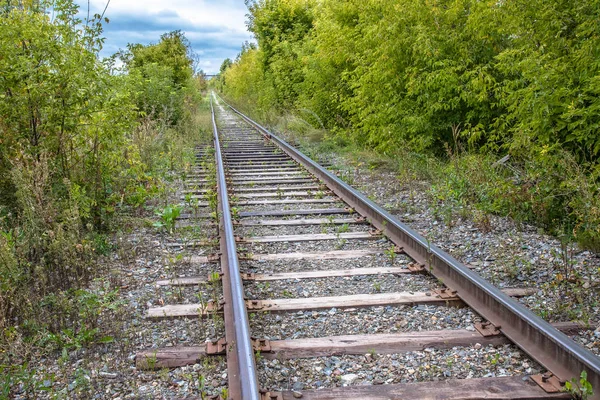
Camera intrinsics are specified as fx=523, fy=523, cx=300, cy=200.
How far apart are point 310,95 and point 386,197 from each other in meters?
9.37

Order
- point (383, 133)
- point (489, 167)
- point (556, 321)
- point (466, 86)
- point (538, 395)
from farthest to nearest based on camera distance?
point (383, 133) → point (466, 86) → point (489, 167) → point (556, 321) → point (538, 395)

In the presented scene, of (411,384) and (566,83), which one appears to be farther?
(566,83)

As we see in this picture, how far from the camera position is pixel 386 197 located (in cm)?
730

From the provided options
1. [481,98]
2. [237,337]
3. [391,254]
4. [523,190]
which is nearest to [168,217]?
[391,254]

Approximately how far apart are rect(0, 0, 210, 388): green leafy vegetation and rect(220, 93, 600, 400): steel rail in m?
2.46

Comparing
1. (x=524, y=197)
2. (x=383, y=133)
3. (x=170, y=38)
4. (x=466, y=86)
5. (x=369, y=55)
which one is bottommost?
(x=524, y=197)

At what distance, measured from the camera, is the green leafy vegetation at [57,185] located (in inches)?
138

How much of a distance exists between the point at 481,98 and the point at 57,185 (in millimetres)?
5547

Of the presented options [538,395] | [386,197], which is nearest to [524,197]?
[386,197]

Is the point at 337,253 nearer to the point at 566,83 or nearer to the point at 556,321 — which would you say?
the point at 556,321

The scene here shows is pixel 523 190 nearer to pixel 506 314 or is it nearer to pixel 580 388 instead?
pixel 506 314

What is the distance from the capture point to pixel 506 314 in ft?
11.0

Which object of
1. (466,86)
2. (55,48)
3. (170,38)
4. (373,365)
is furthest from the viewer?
(170,38)

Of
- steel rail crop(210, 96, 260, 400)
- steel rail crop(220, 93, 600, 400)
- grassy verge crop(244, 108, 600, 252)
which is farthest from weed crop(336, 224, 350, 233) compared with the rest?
steel rail crop(210, 96, 260, 400)
